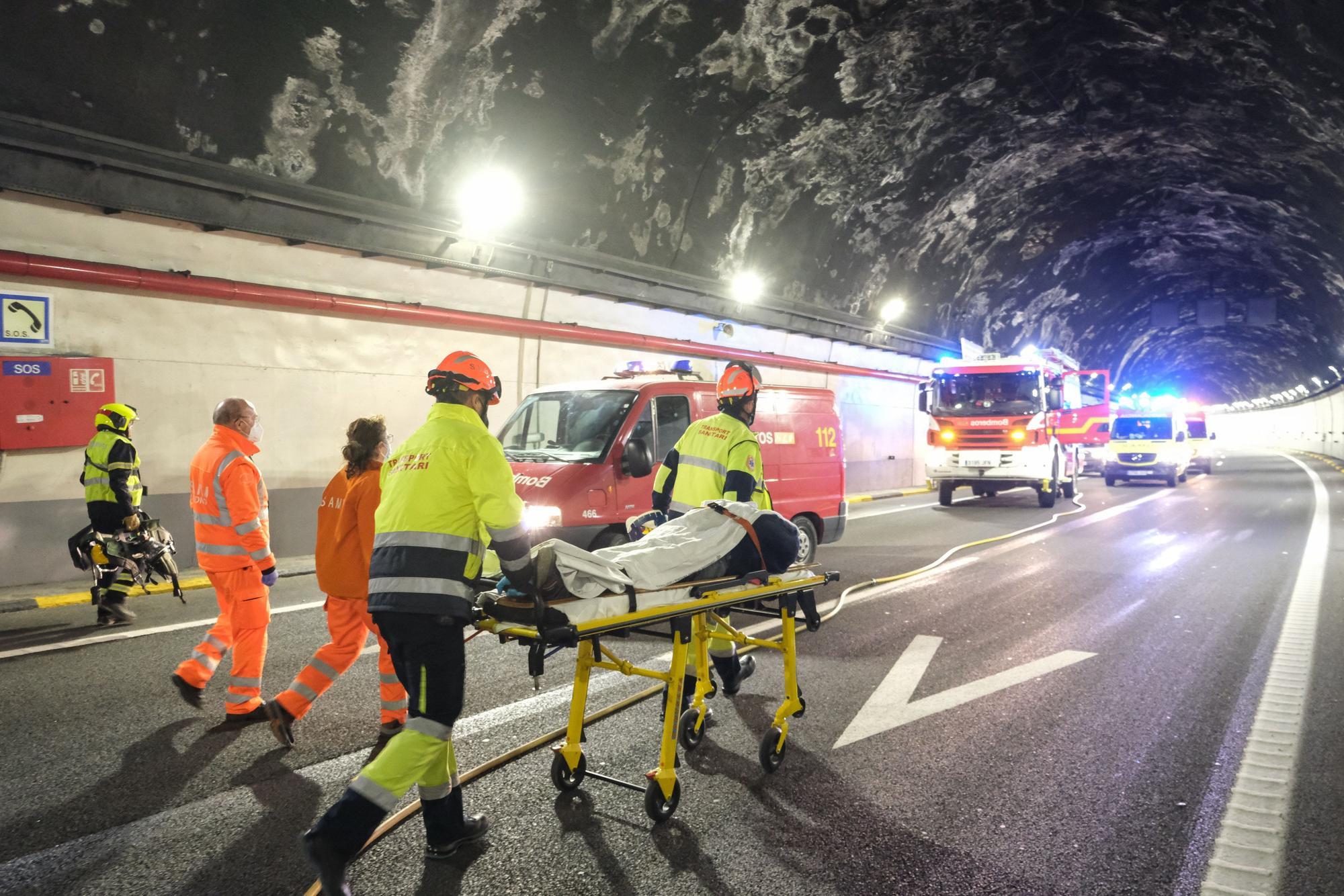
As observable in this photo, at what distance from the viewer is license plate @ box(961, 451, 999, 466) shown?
1750cm

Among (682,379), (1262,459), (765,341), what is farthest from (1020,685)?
(1262,459)

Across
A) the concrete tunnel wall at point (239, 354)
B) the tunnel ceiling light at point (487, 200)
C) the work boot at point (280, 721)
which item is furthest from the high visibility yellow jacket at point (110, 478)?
the tunnel ceiling light at point (487, 200)

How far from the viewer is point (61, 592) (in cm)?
833

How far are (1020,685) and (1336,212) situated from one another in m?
19.5

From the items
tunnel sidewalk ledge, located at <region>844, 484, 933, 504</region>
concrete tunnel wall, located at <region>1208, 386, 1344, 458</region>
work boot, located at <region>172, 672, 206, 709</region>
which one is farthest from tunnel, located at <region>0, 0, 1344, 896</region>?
concrete tunnel wall, located at <region>1208, 386, 1344, 458</region>

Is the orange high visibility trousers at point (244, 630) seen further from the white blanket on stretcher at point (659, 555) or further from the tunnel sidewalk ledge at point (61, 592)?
the tunnel sidewalk ledge at point (61, 592)

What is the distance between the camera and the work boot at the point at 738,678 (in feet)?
15.9

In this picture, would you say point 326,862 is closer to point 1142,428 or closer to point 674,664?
point 674,664

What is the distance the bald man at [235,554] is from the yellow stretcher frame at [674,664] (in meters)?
2.03

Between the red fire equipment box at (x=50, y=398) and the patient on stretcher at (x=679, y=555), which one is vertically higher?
the red fire equipment box at (x=50, y=398)

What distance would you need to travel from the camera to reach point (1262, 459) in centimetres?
4412

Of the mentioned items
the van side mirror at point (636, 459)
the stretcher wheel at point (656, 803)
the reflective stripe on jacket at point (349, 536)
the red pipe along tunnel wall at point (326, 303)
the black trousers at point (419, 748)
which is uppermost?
the red pipe along tunnel wall at point (326, 303)

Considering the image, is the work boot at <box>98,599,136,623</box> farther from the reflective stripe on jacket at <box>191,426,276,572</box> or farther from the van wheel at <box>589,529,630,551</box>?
the van wheel at <box>589,529,630,551</box>

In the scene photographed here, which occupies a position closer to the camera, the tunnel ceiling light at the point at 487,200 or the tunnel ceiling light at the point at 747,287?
the tunnel ceiling light at the point at 487,200
